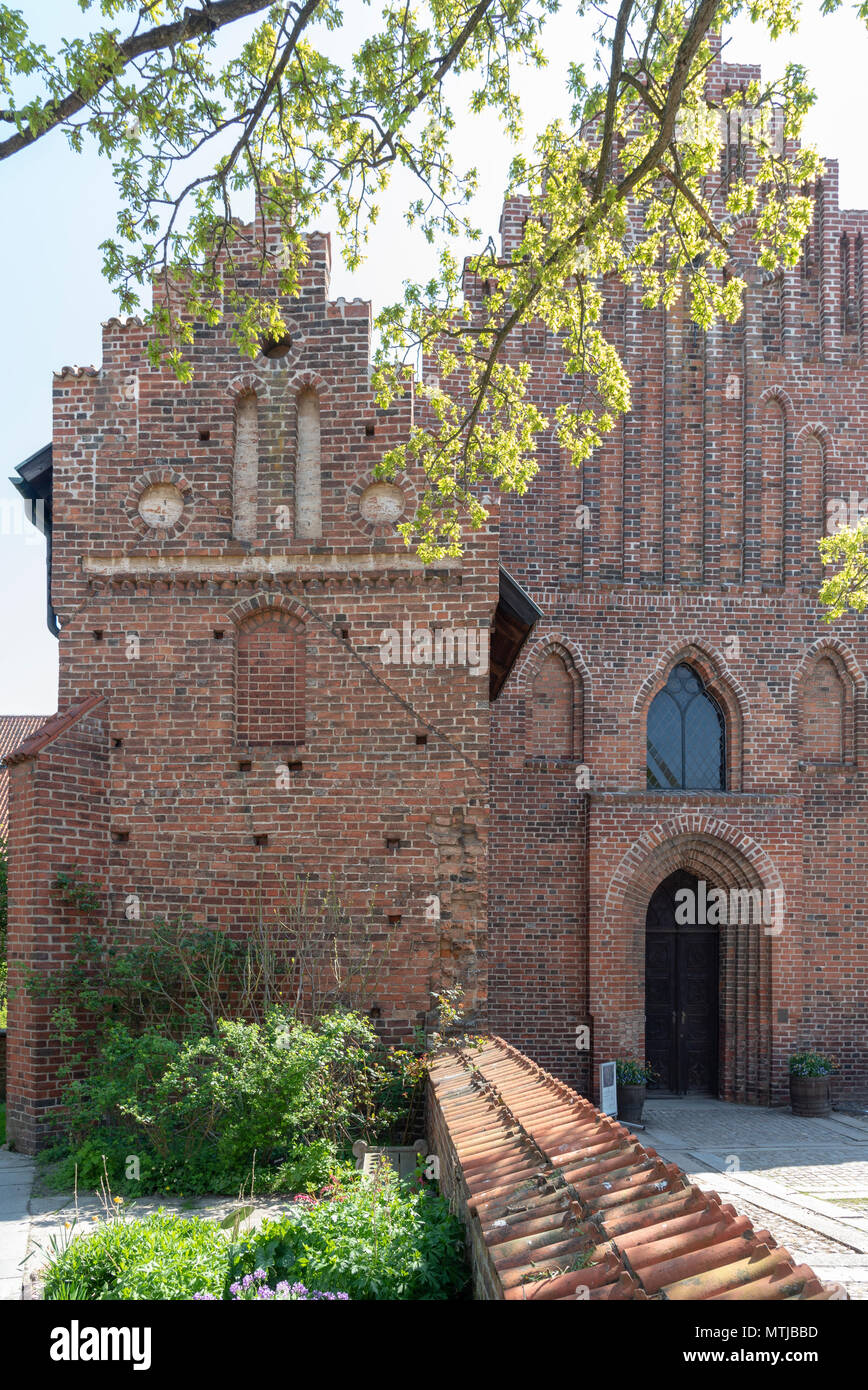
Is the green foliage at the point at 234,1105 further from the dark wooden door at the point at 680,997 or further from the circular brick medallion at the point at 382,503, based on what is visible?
the dark wooden door at the point at 680,997

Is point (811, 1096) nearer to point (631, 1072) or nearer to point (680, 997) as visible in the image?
point (680, 997)

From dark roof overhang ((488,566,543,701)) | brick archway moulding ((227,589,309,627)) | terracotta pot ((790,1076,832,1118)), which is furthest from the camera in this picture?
terracotta pot ((790,1076,832,1118))

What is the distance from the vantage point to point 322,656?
990 centimetres

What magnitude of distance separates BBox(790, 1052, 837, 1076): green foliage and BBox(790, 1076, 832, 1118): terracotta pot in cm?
9

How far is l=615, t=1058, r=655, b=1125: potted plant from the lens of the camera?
44.2 ft

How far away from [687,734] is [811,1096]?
515 centimetres

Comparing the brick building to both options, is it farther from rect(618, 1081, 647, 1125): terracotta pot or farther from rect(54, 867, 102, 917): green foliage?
rect(618, 1081, 647, 1125): terracotta pot

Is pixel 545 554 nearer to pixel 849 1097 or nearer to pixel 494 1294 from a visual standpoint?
pixel 849 1097

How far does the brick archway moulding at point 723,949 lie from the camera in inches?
563

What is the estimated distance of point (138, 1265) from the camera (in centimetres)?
501

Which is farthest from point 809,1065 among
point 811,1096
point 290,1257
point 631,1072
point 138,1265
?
point 138,1265

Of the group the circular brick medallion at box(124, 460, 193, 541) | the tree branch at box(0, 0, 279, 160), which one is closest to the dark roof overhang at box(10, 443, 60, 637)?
the circular brick medallion at box(124, 460, 193, 541)
